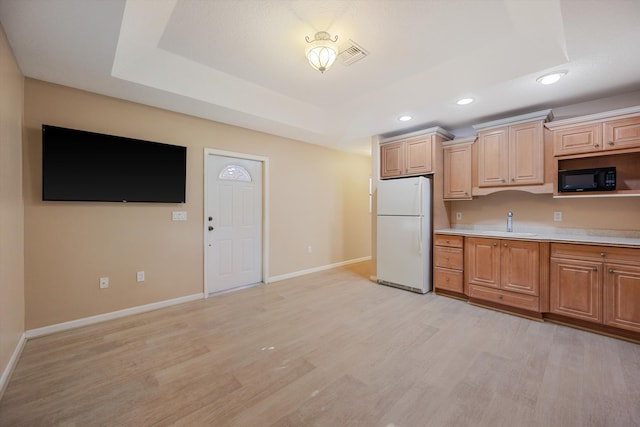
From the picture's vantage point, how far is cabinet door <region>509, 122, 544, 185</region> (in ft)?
9.97

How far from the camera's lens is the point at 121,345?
236 cm

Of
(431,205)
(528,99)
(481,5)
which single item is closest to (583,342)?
(431,205)

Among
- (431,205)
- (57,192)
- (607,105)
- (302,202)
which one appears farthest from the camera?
(302,202)

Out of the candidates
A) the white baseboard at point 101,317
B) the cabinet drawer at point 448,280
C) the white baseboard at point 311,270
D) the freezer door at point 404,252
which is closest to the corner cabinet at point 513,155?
the freezer door at point 404,252

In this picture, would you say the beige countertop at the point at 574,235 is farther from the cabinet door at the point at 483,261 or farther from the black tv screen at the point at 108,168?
the black tv screen at the point at 108,168

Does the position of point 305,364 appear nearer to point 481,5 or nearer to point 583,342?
point 583,342

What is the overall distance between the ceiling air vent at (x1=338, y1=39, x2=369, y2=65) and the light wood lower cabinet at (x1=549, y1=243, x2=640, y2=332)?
2.84 meters

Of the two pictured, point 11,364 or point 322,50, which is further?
point 322,50

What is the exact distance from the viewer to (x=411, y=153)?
399cm

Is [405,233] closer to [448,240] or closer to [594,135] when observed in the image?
[448,240]

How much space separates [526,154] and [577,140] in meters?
0.44

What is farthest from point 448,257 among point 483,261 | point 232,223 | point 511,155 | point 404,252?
point 232,223

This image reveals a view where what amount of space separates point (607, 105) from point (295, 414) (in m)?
4.40

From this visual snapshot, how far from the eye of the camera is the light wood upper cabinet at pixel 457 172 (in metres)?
3.68
